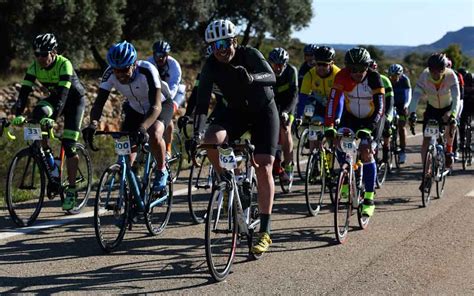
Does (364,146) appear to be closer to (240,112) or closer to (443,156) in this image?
(240,112)

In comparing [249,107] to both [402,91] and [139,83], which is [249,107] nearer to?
[139,83]

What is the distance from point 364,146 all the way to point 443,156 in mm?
2715

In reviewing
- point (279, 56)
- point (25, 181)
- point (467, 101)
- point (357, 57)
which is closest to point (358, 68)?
point (357, 57)

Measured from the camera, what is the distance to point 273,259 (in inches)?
237

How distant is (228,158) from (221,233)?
2.16 ft

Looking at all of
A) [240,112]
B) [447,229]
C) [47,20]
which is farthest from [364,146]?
[47,20]

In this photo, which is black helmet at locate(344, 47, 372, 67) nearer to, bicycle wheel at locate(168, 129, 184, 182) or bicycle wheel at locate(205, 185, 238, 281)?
bicycle wheel at locate(205, 185, 238, 281)

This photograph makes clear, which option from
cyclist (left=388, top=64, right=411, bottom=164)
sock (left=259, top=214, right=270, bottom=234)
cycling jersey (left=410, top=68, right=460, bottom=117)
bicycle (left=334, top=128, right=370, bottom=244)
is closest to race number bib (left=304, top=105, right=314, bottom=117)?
cycling jersey (left=410, top=68, right=460, bottom=117)

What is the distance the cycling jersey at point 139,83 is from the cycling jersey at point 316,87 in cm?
337

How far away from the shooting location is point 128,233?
6.93 m

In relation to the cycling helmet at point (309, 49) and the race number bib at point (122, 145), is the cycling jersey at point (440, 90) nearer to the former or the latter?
the cycling helmet at point (309, 49)

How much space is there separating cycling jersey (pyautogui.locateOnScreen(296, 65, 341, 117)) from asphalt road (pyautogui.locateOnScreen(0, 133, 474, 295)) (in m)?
2.04

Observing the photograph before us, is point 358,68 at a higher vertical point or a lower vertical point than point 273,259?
higher

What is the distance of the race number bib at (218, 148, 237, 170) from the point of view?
5.35m
